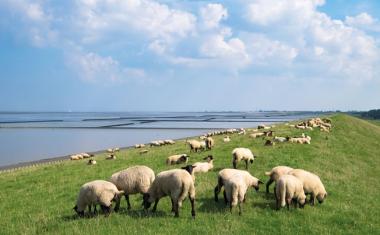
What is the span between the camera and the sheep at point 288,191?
1540cm

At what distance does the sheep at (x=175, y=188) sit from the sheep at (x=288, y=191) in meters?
3.38

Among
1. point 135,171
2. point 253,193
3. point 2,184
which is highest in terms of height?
point 135,171

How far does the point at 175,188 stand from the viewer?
14531mm

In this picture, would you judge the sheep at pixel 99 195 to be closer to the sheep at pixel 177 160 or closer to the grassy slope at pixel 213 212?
the grassy slope at pixel 213 212

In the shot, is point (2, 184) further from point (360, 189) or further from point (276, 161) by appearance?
point (360, 189)

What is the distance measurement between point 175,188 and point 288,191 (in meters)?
4.31

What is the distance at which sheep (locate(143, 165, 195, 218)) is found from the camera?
1446 centimetres

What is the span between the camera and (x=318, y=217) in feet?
49.6

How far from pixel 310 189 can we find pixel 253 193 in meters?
2.49

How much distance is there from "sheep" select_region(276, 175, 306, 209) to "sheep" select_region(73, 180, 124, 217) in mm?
5834

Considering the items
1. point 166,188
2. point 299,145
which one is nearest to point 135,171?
point 166,188

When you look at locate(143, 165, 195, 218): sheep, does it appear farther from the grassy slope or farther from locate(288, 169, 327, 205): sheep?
locate(288, 169, 327, 205): sheep

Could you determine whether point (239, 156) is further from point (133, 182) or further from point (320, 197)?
point (133, 182)

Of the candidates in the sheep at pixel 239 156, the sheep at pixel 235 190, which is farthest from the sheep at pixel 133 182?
the sheep at pixel 239 156
